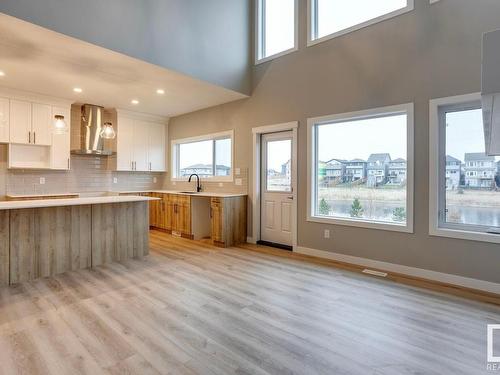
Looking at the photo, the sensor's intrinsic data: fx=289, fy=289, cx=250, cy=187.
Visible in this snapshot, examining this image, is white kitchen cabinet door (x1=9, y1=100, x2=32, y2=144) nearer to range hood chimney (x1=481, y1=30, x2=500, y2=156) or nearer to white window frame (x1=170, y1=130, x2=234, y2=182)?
white window frame (x1=170, y1=130, x2=234, y2=182)

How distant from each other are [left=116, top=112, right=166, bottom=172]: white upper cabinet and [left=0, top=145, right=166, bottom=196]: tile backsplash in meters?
0.38

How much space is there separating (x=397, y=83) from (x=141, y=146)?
17.8 ft

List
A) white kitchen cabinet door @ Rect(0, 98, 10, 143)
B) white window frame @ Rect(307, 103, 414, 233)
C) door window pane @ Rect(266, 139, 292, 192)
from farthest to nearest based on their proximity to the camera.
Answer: door window pane @ Rect(266, 139, 292, 192) < white kitchen cabinet door @ Rect(0, 98, 10, 143) < white window frame @ Rect(307, 103, 414, 233)

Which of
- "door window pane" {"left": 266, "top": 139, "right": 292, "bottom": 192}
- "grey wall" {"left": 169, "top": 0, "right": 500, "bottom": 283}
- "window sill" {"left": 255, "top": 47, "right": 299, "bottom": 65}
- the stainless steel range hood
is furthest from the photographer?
the stainless steel range hood

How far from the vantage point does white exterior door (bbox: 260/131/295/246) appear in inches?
197

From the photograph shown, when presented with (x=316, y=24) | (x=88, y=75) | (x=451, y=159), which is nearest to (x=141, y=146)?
(x=88, y=75)

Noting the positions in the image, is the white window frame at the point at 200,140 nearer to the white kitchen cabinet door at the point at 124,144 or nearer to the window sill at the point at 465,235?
the white kitchen cabinet door at the point at 124,144

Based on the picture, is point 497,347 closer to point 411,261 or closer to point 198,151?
point 411,261

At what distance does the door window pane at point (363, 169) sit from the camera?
12.6ft

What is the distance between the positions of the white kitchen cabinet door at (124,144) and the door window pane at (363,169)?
14.0 ft

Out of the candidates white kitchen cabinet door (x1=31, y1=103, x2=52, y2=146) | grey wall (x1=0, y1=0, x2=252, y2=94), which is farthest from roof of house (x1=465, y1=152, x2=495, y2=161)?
white kitchen cabinet door (x1=31, y1=103, x2=52, y2=146)

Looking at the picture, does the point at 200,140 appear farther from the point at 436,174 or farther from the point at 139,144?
the point at 436,174

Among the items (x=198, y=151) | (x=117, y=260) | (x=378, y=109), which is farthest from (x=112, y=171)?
(x=378, y=109)

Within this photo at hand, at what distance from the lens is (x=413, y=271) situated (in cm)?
359
